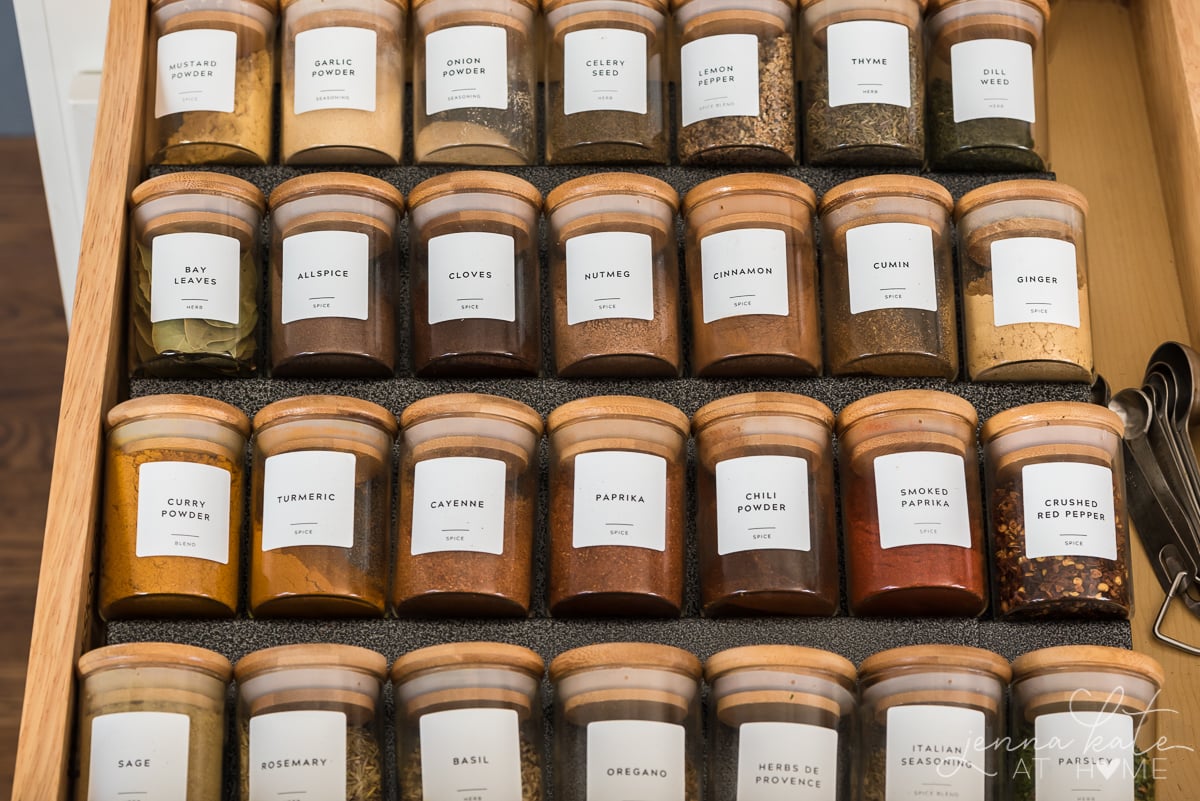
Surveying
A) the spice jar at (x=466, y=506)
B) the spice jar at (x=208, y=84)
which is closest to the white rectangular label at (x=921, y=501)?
the spice jar at (x=466, y=506)

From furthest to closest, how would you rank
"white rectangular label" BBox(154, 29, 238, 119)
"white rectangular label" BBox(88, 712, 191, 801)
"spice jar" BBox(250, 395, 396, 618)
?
"white rectangular label" BBox(154, 29, 238, 119), "spice jar" BBox(250, 395, 396, 618), "white rectangular label" BBox(88, 712, 191, 801)

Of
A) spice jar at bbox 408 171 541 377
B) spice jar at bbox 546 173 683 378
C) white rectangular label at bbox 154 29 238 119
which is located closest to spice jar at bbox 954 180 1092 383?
spice jar at bbox 546 173 683 378

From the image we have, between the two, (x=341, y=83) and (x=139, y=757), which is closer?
(x=139, y=757)

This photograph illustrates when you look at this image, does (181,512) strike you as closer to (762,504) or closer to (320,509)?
(320,509)

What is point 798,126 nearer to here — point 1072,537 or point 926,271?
point 926,271

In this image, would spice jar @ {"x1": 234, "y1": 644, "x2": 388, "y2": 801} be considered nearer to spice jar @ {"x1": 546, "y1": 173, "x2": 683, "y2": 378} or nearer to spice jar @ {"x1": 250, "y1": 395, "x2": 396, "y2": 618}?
spice jar @ {"x1": 250, "y1": 395, "x2": 396, "y2": 618}

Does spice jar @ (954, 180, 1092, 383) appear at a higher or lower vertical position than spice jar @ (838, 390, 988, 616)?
higher

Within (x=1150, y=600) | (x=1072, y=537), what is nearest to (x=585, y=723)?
(x=1072, y=537)

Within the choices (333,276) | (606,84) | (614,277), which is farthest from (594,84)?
(333,276)

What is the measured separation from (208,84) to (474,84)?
0.30 meters

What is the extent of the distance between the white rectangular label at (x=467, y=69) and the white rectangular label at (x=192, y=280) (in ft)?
0.99

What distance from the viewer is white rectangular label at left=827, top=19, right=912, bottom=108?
1610 mm

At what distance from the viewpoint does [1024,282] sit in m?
1.51

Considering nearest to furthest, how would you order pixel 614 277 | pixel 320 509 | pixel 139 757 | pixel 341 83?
1. pixel 139 757
2. pixel 320 509
3. pixel 614 277
4. pixel 341 83
